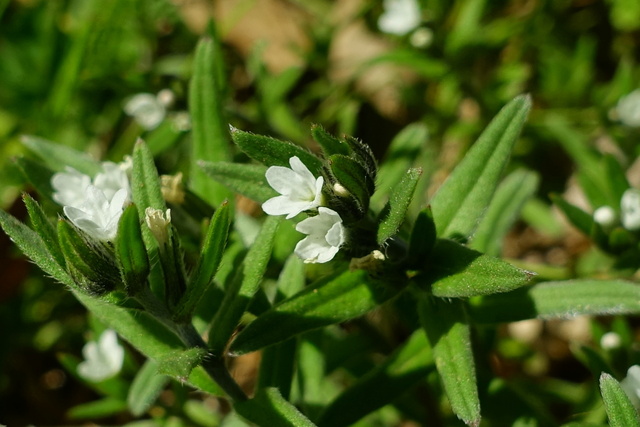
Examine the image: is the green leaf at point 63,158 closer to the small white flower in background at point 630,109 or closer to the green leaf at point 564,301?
the green leaf at point 564,301

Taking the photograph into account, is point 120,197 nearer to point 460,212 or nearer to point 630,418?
point 460,212

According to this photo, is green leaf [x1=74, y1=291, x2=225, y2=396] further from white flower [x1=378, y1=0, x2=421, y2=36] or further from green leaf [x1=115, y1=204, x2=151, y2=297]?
white flower [x1=378, y1=0, x2=421, y2=36]

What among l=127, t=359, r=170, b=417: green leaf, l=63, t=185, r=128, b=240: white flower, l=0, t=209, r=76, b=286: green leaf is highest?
l=63, t=185, r=128, b=240: white flower

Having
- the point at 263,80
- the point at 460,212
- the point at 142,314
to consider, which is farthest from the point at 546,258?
the point at 142,314

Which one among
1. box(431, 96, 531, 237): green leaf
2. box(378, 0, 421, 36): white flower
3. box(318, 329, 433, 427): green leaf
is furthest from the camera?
box(378, 0, 421, 36): white flower

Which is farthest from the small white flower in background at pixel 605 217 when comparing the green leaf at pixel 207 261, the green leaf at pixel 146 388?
the green leaf at pixel 146 388

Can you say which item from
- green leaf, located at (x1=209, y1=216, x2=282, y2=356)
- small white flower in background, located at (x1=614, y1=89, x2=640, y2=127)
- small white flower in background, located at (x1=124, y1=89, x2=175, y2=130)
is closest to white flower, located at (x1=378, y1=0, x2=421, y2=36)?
small white flower in background, located at (x1=614, y1=89, x2=640, y2=127)

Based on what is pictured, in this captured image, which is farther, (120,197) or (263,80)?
(263,80)
